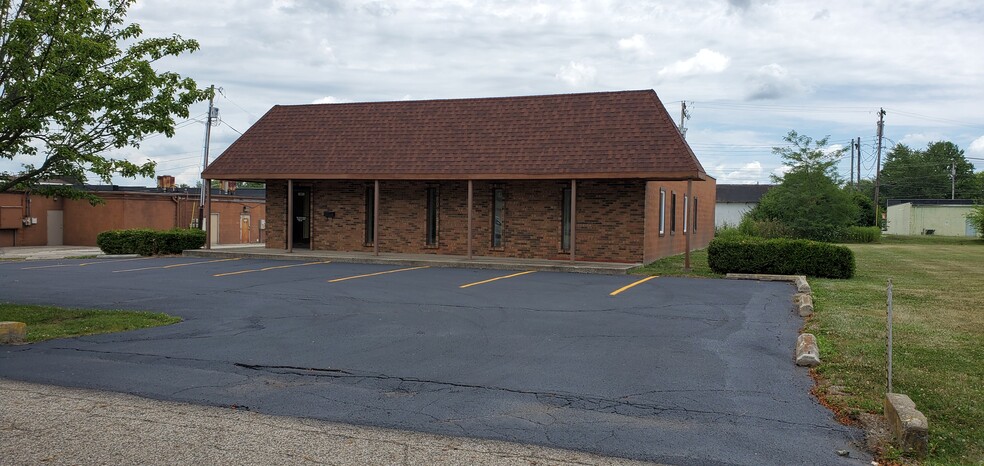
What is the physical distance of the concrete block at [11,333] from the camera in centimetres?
974

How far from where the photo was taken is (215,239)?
41.2 m

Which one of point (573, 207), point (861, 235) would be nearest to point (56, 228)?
point (573, 207)

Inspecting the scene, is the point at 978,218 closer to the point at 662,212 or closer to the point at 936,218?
the point at 936,218

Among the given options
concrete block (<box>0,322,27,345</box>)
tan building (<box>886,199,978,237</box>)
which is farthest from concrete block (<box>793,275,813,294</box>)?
tan building (<box>886,199,978,237</box>)

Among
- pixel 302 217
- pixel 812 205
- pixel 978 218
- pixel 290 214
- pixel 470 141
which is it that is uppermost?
pixel 470 141


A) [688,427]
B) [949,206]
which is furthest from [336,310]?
[949,206]

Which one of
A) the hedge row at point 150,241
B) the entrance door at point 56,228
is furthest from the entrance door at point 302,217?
the entrance door at point 56,228

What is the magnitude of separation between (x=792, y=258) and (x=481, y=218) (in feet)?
30.4

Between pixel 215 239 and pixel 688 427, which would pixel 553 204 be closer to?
pixel 688 427

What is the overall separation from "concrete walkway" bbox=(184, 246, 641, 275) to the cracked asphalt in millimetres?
4945

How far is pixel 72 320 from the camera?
11.6 metres

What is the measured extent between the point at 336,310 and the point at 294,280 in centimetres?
501

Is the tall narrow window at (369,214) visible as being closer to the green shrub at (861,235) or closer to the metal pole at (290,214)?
the metal pole at (290,214)

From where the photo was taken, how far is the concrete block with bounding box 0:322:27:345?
9.74 meters
